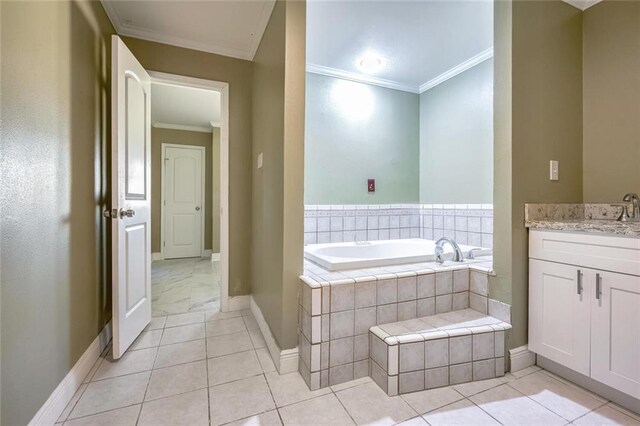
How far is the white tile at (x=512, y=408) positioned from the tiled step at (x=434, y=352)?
0.11 m

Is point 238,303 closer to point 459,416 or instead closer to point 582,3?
point 459,416

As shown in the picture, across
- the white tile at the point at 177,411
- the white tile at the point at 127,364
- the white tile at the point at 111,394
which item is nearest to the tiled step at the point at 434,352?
the white tile at the point at 177,411

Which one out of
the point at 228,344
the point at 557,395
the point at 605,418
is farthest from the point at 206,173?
the point at 605,418

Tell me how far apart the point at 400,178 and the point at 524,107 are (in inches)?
63.5

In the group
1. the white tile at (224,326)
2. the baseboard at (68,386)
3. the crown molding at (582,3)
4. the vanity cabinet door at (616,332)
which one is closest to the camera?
the baseboard at (68,386)

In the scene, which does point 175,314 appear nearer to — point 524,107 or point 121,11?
point 121,11

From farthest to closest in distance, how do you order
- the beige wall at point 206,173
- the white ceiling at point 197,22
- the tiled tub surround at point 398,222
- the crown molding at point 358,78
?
the beige wall at point 206,173 < the crown molding at point 358,78 < the tiled tub surround at point 398,222 < the white ceiling at point 197,22

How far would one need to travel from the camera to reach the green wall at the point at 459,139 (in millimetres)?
2570

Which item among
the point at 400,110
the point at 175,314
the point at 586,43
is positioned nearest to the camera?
the point at 586,43

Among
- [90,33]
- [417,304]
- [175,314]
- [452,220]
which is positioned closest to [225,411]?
[417,304]

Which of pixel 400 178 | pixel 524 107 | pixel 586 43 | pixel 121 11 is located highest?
pixel 121 11

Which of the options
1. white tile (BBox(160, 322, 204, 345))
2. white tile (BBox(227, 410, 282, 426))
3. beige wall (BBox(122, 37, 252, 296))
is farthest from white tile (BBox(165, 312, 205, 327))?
white tile (BBox(227, 410, 282, 426))

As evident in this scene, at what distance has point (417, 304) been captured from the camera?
1668 mm

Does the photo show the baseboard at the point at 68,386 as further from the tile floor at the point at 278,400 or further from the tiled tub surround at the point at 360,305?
the tiled tub surround at the point at 360,305
